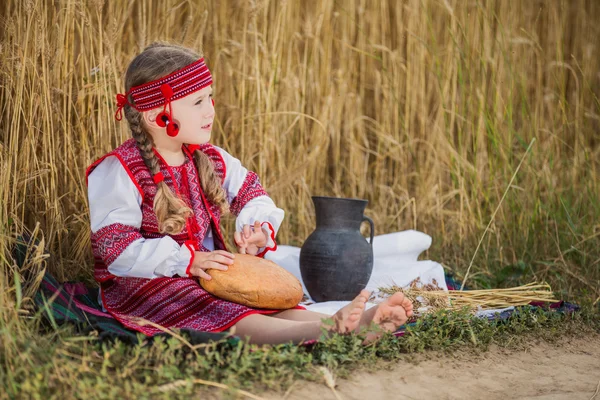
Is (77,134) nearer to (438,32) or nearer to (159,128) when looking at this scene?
(159,128)

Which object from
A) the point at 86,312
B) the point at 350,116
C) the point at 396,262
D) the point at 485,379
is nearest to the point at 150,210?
the point at 86,312

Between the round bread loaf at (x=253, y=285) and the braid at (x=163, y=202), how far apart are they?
0.21 metres

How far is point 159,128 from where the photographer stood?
2559 millimetres

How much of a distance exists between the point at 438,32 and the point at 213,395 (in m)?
3.16

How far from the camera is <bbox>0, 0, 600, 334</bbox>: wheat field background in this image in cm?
294

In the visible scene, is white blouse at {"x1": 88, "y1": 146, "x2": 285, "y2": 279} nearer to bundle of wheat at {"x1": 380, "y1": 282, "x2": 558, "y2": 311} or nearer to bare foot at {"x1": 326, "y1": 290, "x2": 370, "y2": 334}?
bare foot at {"x1": 326, "y1": 290, "x2": 370, "y2": 334}

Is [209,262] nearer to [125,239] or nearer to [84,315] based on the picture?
[125,239]

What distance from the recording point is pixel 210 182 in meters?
2.66

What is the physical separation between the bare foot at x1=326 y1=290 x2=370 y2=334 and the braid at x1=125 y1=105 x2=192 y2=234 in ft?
2.07

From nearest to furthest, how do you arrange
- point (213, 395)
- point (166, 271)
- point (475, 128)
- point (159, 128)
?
point (213, 395), point (166, 271), point (159, 128), point (475, 128)

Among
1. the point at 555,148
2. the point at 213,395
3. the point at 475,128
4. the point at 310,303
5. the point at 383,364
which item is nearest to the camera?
the point at 213,395

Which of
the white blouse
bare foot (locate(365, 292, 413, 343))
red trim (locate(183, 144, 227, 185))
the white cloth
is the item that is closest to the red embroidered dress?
the white blouse

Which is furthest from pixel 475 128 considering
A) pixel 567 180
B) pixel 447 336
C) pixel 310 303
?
pixel 447 336

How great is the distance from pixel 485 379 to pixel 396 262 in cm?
123
